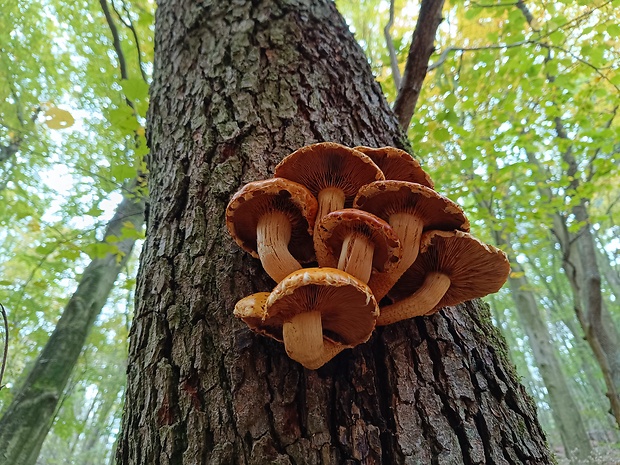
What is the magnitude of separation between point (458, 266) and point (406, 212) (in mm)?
323

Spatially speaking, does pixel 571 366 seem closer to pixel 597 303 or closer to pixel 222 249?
pixel 597 303

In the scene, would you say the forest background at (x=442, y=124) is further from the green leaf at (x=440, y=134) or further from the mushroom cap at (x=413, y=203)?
the mushroom cap at (x=413, y=203)

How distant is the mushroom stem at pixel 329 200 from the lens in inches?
65.4

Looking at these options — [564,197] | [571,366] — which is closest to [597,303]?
[564,197]

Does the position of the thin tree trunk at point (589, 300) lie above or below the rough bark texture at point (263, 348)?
above

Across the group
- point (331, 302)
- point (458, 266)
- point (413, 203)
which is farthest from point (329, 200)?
point (458, 266)

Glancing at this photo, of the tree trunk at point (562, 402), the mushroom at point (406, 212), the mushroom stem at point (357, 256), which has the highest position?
the tree trunk at point (562, 402)

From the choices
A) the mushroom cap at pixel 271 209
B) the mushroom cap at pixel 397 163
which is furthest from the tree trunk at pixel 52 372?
the mushroom cap at pixel 397 163

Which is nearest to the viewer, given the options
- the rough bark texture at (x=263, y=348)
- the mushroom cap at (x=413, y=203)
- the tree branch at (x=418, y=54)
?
the rough bark texture at (x=263, y=348)

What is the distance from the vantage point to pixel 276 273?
1.50 m

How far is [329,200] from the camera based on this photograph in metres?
1.69

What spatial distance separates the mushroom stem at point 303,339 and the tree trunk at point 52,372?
137 inches

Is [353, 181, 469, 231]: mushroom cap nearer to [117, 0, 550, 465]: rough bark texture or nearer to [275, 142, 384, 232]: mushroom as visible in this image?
[275, 142, 384, 232]: mushroom

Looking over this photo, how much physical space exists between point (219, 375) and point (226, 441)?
0.23 meters
